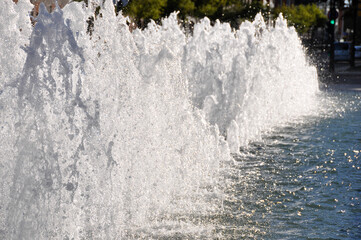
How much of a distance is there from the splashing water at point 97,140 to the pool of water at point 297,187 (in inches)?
11.2

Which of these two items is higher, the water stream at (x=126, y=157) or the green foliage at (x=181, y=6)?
the green foliage at (x=181, y=6)

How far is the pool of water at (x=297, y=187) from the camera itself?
6.15 m

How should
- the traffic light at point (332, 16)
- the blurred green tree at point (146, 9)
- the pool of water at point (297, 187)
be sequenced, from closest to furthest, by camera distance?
the pool of water at point (297, 187) → the traffic light at point (332, 16) → the blurred green tree at point (146, 9)

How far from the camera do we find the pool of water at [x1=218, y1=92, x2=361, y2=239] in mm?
6148

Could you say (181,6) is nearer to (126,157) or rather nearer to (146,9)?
(146,9)

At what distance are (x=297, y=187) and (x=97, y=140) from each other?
297 cm

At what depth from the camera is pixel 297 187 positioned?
7.77 m

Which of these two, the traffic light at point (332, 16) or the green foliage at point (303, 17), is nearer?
the traffic light at point (332, 16)

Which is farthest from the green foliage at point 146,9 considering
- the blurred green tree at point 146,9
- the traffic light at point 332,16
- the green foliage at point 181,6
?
the traffic light at point 332,16

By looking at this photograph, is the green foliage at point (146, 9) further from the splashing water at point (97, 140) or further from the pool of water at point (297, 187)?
the splashing water at point (97, 140)

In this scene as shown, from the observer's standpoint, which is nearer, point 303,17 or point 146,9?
point 146,9

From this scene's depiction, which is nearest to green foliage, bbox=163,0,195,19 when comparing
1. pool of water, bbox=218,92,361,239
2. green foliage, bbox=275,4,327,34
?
green foliage, bbox=275,4,327,34

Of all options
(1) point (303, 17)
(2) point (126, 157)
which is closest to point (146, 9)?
(2) point (126, 157)

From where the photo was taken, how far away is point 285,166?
29.8ft
